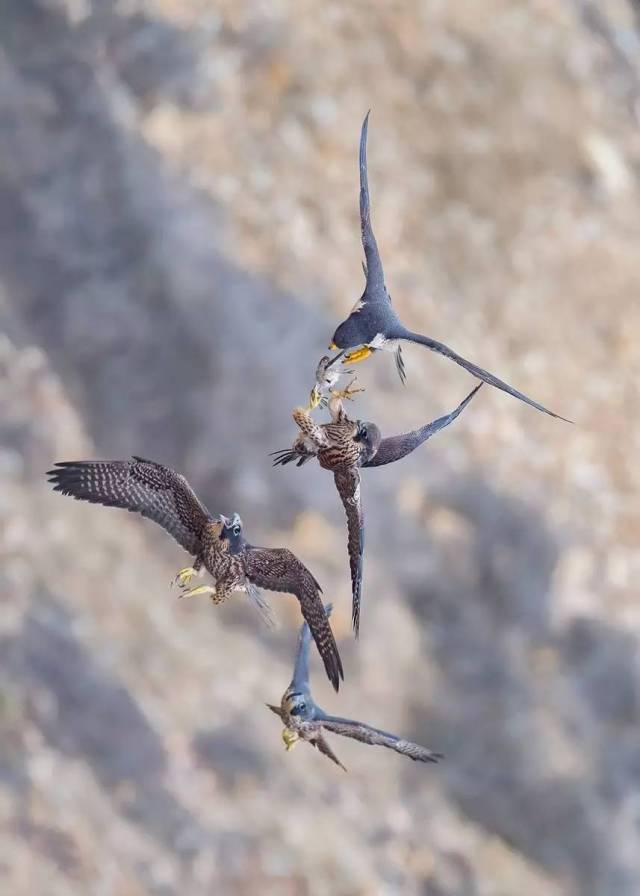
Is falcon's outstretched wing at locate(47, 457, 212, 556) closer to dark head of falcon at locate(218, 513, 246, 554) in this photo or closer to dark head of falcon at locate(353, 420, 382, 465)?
dark head of falcon at locate(218, 513, 246, 554)

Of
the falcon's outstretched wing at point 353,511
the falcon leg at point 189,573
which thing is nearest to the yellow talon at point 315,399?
the falcon's outstretched wing at point 353,511

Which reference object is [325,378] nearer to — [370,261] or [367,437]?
[367,437]

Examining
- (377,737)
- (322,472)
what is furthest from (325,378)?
(322,472)

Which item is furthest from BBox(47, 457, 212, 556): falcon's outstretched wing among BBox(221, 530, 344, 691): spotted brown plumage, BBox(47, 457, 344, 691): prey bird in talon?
BBox(221, 530, 344, 691): spotted brown plumage

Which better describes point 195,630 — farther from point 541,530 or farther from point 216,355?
point 541,530

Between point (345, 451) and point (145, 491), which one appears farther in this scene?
point (145, 491)

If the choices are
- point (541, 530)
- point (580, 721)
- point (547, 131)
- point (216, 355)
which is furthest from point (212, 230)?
point (580, 721)
